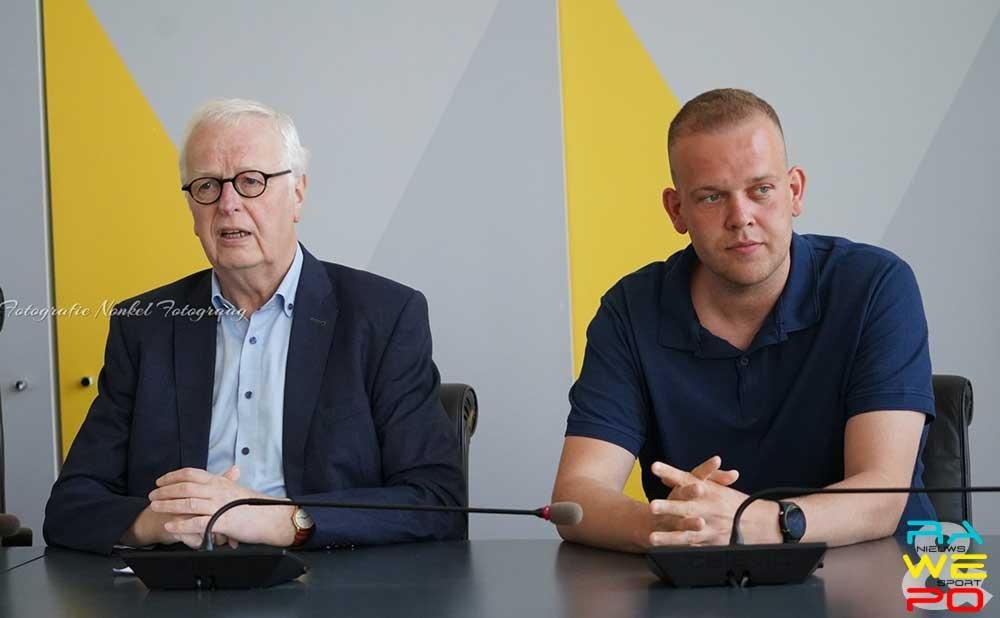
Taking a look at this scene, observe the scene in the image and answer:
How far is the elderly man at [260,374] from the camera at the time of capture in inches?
91.6

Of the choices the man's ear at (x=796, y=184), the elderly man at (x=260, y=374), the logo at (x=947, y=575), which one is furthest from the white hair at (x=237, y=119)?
the logo at (x=947, y=575)

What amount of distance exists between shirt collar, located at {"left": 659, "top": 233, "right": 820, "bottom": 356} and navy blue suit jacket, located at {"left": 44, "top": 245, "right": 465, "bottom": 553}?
463 millimetres

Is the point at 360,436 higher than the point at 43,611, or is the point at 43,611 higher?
the point at 360,436

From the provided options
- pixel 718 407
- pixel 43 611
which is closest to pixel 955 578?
pixel 718 407

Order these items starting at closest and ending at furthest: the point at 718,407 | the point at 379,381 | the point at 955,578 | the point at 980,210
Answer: the point at 955,578 → the point at 718,407 → the point at 379,381 → the point at 980,210

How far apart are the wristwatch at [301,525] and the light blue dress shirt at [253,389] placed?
1.01ft

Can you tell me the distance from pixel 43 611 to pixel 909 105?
2711mm

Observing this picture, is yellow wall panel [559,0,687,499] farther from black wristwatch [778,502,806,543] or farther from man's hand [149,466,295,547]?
black wristwatch [778,502,806,543]

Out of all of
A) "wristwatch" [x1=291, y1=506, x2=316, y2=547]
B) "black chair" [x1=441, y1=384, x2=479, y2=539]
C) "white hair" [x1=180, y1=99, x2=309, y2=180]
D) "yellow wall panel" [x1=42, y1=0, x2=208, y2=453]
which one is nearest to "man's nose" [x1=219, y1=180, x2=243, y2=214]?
"white hair" [x1=180, y1=99, x2=309, y2=180]

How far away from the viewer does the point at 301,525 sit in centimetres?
207

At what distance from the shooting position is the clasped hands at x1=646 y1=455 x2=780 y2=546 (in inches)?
69.7

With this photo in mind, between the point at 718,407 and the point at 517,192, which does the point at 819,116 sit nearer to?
the point at 517,192

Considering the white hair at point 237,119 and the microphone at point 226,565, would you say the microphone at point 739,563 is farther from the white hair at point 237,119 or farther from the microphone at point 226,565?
the white hair at point 237,119

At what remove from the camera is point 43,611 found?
62.0 inches
